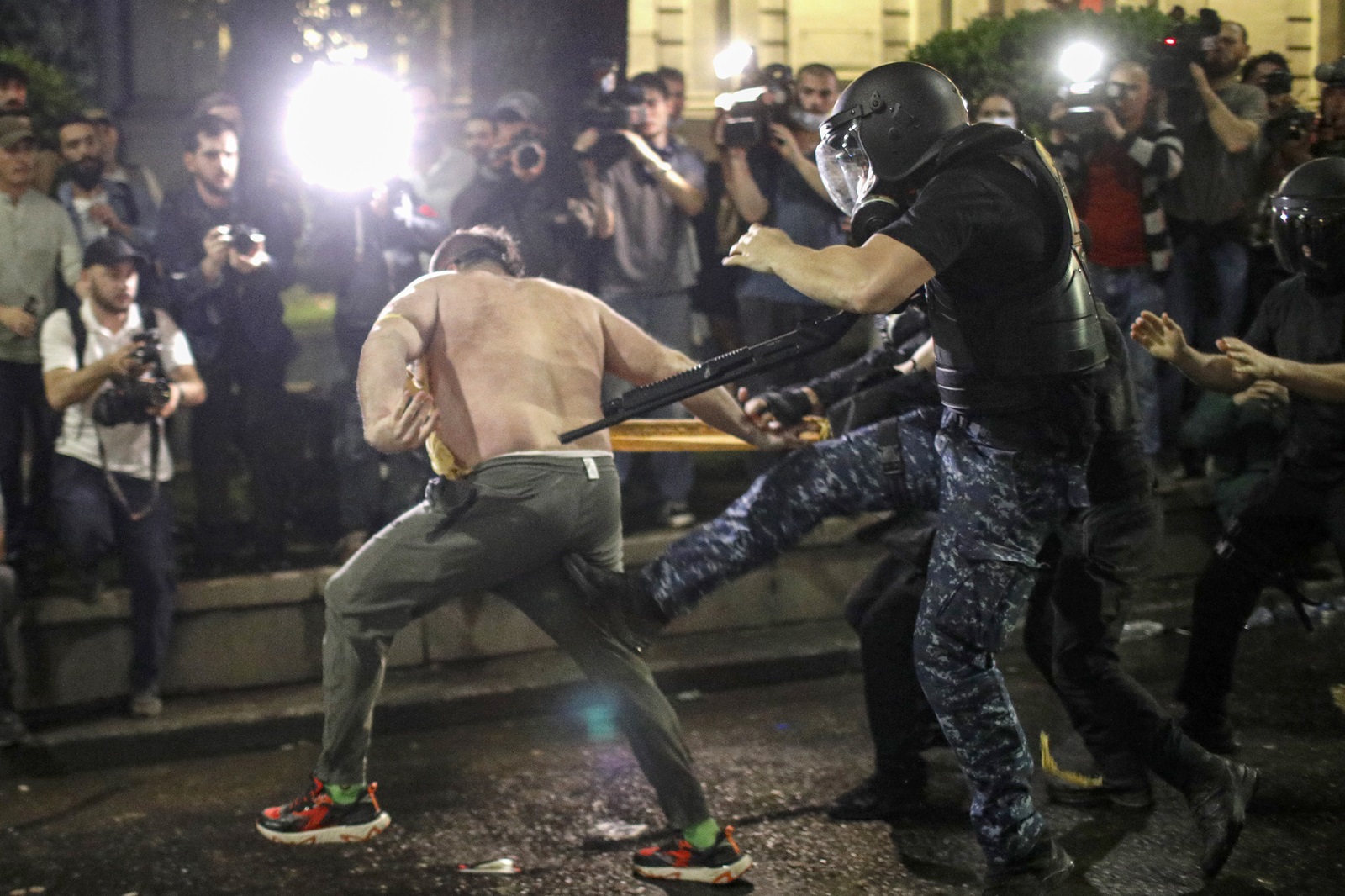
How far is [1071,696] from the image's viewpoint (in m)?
4.95

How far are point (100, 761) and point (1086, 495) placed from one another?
4.21 m

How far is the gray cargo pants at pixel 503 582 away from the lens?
14.7 ft

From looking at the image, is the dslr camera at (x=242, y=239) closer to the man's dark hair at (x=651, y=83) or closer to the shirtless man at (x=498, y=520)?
the man's dark hair at (x=651, y=83)

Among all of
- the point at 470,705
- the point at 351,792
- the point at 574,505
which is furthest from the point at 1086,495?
the point at 470,705

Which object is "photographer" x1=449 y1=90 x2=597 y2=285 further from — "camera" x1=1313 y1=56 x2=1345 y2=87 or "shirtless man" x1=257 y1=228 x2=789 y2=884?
"camera" x1=1313 y1=56 x2=1345 y2=87

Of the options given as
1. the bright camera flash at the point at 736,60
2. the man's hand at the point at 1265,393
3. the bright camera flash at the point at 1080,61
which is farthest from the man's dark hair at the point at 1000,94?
the man's hand at the point at 1265,393

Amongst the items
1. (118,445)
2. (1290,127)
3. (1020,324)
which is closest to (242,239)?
(118,445)

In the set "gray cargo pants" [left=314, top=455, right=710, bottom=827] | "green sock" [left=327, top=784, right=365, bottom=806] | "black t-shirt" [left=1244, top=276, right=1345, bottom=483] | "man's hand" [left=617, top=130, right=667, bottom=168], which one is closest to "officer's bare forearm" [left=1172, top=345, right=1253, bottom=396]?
"black t-shirt" [left=1244, top=276, right=1345, bottom=483]

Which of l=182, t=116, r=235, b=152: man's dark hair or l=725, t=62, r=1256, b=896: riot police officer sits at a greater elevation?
l=182, t=116, r=235, b=152: man's dark hair

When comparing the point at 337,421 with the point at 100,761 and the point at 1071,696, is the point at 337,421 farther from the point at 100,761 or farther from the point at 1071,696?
the point at 1071,696

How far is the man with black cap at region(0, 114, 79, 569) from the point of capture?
705 cm

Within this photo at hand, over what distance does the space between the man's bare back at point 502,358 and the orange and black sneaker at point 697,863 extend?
1.24 metres

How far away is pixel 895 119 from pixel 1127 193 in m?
4.37

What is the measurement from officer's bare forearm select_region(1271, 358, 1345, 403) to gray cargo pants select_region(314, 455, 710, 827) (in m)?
2.09
